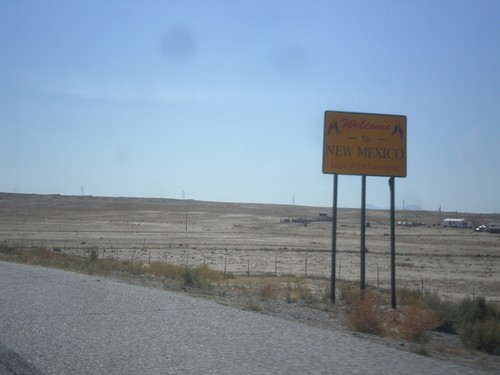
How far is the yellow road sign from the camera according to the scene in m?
22.1

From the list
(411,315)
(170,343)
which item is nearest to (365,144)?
(411,315)

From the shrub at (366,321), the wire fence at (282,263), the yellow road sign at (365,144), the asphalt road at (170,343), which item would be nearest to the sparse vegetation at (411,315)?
the shrub at (366,321)

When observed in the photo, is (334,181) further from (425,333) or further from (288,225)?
(288,225)

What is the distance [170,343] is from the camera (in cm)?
1075

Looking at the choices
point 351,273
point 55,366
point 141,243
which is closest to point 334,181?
point 55,366

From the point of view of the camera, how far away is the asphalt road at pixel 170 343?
905 centimetres

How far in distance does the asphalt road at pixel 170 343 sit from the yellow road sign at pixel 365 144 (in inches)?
328

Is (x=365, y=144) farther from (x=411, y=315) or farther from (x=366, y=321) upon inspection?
(x=366, y=321)

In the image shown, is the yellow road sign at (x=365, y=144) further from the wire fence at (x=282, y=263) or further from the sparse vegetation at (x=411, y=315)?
the wire fence at (x=282, y=263)

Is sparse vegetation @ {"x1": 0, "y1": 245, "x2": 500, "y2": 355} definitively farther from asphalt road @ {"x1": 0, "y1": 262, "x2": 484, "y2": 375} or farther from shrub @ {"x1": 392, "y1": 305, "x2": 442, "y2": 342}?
asphalt road @ {"x1": 0, "y1": 262, "x2": 484, "y2": 375}

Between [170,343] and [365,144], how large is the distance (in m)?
13.3

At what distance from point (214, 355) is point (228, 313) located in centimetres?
456

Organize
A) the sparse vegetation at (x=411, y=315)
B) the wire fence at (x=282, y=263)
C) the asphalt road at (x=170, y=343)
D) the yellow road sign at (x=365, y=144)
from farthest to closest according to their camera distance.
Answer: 1. the wire fence at (x=282, y=263)
2. the yellow road sign at (x=365, y=144)
3. the sparse vegetation at (x=411, y=315)
4. the asphalt road at (x=170, y=343)

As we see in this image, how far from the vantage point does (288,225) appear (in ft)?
462
